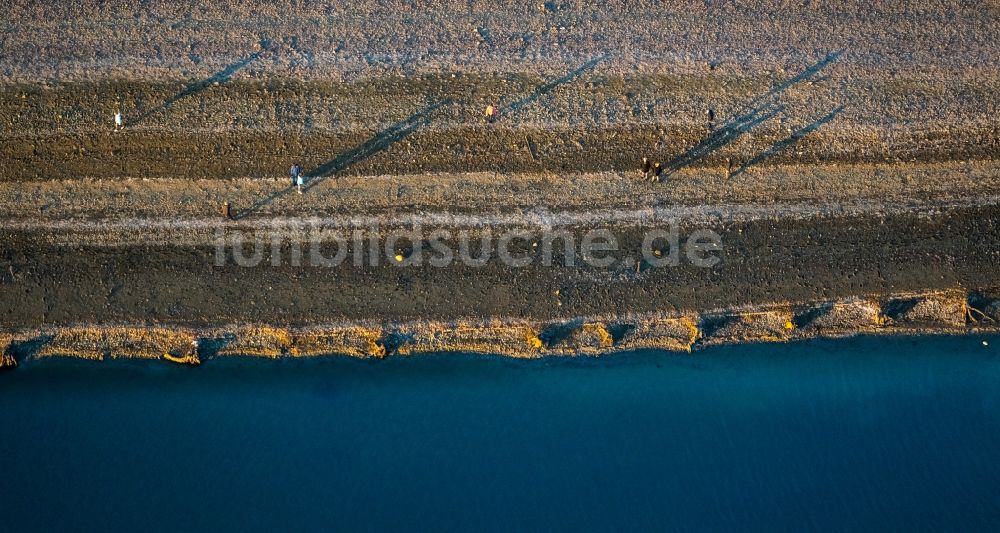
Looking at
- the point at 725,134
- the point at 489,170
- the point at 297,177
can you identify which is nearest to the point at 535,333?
the point at 489,170

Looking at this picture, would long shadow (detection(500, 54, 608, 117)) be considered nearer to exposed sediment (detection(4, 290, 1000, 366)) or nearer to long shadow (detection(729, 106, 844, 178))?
long shadow (detection(729, 106, 844, 178))

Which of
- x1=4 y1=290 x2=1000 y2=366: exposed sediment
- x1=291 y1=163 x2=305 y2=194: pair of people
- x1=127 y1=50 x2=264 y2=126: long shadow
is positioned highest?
x1=127 y1=50 x2=264 y2=126: long shadow

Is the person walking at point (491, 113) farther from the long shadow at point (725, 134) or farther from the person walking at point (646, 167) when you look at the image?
the long shadow at point (725, 134)

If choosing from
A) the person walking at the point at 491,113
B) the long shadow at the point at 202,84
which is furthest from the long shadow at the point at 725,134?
the long shadow at the point at 202,84

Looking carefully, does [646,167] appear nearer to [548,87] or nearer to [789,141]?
[548,87]

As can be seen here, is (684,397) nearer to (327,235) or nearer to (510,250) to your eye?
(510,250)

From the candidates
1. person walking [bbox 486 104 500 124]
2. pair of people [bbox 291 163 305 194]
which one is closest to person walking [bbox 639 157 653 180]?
person walking [bbox 486 104 500 124]
